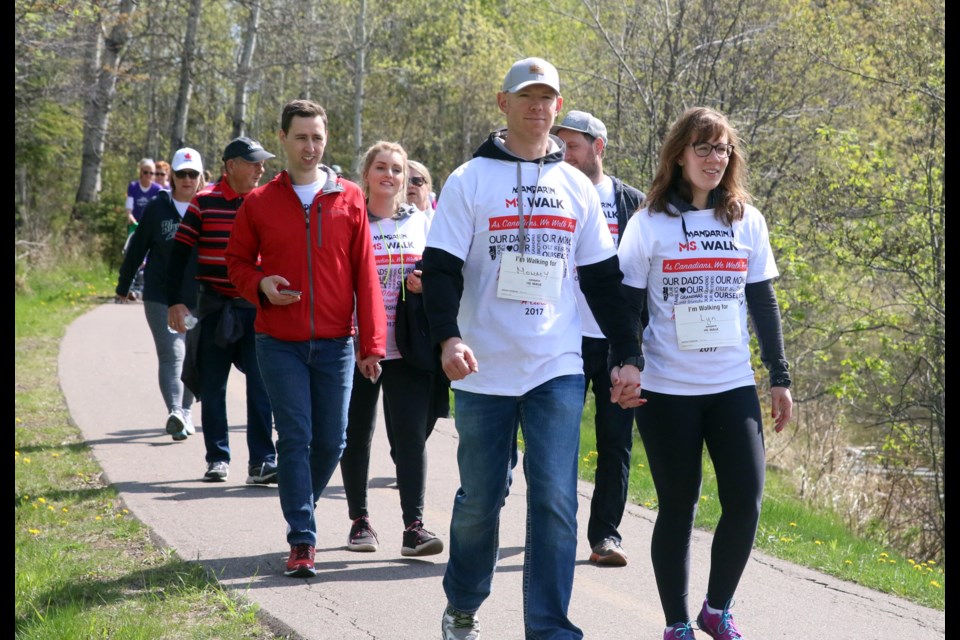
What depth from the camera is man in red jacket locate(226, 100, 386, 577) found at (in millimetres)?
5547

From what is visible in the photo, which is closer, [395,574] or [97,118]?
[395,574]

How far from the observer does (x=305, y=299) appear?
5609mm

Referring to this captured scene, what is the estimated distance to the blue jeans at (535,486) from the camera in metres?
4.14

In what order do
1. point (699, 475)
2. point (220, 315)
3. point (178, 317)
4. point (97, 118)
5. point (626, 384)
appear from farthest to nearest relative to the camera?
point (97, 118), point (220, 315), point (178, 317), point (699, 475), point (626, 384)

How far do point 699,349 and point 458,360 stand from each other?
101cm

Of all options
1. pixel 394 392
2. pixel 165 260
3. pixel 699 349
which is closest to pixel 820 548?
pixel 394 392

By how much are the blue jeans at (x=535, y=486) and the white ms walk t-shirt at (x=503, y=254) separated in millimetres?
83

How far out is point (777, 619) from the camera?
208 inches

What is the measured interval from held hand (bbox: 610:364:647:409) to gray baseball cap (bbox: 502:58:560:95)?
1.00 meters

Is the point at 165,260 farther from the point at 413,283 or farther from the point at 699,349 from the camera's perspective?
the point at 699,349

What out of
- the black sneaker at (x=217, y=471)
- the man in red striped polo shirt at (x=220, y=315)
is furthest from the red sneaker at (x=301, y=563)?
the black sneaker at (x=217, y=471)

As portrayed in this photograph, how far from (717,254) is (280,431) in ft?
7.17

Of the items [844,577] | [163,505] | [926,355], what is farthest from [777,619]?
[926,355]

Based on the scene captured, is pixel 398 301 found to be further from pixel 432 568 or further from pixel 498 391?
pixel 498 391
